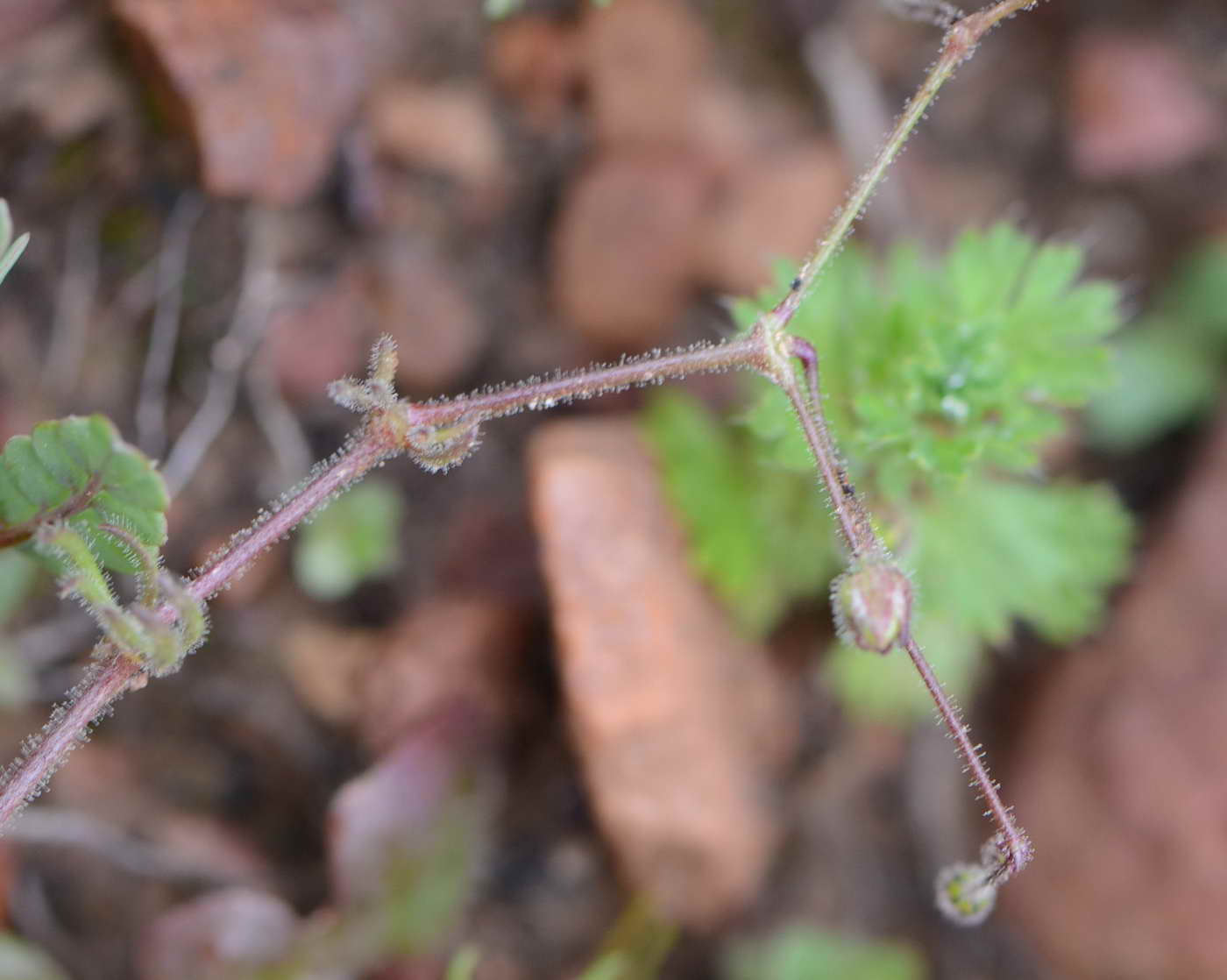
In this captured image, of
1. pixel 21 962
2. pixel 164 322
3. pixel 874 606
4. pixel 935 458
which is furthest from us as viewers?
pixel 164 322

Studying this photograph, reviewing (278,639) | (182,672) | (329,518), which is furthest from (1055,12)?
(182,672)

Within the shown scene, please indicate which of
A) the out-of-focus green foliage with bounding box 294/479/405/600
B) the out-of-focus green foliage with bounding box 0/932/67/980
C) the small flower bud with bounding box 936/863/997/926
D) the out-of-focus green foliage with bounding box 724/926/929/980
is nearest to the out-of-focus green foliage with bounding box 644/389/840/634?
the out-of-focus green foliage with bounding box 294/479/405/600

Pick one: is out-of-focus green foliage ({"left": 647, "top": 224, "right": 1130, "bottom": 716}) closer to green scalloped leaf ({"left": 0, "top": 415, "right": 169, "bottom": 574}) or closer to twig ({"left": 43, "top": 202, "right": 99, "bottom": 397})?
green scalloped leaf ({"left": 0, "top": 415, "right": 169, "bottom": 574})

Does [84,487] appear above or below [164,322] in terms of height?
below

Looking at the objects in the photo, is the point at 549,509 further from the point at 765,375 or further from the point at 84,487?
the point at 84,487

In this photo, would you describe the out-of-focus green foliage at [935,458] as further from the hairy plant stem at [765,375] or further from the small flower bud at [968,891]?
the small flower bud at [968,891]

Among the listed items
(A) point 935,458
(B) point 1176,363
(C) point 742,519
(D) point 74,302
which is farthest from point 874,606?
(B) point 1176,363

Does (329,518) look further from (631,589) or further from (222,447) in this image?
(631,589)

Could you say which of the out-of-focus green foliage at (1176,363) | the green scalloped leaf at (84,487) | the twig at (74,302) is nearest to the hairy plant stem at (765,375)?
the green scalloped leaf at (84,487)
